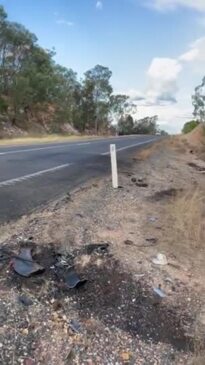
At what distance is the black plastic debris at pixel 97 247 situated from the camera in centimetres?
595

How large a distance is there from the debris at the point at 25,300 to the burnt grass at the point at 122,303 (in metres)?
0.13

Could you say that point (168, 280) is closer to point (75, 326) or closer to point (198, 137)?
point (75, 326)

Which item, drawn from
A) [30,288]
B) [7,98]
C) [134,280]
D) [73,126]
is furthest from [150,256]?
[73,126]

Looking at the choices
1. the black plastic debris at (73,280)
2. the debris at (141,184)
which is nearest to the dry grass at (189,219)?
the debris at (141,184)

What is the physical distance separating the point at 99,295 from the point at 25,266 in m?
0.93

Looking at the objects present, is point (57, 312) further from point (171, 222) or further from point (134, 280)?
point (171, 222)

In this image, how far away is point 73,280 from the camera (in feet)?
16.6

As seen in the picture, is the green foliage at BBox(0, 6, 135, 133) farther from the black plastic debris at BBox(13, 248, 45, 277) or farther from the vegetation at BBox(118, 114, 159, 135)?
the black plastic debris at BBox(13, 248, 45, 277)

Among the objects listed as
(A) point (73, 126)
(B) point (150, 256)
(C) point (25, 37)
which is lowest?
(A) point (73, 126)

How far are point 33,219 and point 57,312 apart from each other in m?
3.02

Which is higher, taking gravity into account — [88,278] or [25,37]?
[25,37]

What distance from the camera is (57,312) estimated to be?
14.3 feet

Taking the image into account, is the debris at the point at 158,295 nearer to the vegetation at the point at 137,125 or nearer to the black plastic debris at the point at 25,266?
the black plastic debris at the point at 25,266

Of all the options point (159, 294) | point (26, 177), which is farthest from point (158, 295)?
point (26, 177)
